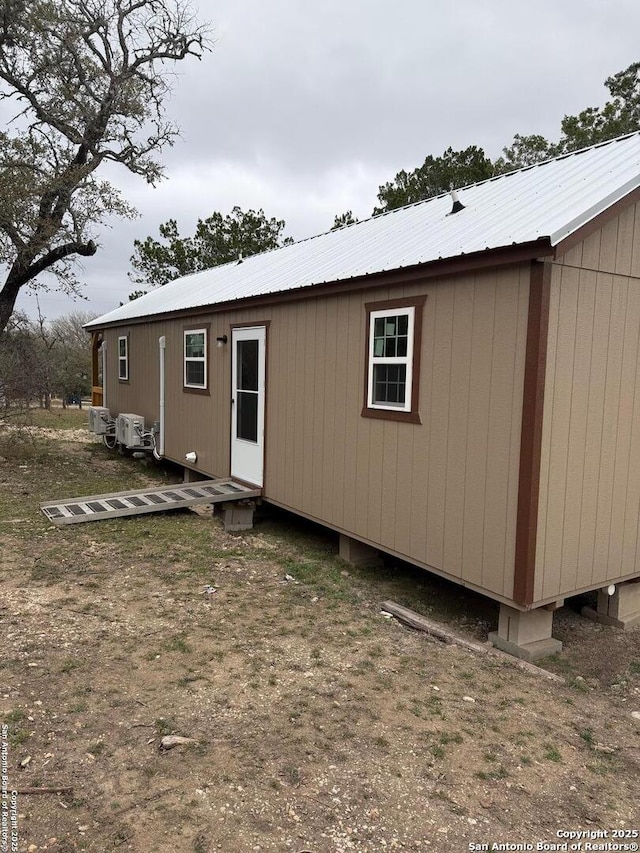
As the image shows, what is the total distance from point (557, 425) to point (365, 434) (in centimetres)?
182

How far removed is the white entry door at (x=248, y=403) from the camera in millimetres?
7094

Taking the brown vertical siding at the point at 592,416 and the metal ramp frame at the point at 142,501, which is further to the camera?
the metal ramp frame at the point at 142,501

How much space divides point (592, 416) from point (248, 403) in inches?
169

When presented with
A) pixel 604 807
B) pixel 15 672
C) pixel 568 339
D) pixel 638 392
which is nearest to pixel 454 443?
pixel 568 339

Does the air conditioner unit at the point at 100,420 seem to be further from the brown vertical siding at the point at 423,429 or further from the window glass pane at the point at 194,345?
the brown vertical siding at the point at 423,429

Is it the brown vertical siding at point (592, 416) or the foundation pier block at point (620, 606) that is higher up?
the brown vertical siding at point (592, 416)

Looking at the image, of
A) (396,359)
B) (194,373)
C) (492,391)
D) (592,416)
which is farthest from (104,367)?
(592,416)

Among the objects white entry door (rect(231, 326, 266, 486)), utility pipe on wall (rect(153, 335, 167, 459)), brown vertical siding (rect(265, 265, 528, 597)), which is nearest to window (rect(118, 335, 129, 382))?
utility pipe on wall (rect(153, 335, 167, 459))

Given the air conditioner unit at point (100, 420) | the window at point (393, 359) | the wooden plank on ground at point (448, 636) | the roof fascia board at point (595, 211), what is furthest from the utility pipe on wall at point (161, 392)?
the roof fascia board at point (595, 211)

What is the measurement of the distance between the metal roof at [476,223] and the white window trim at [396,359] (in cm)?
36

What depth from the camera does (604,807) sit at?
2.57 metres

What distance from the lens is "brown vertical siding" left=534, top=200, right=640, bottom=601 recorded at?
154 inches

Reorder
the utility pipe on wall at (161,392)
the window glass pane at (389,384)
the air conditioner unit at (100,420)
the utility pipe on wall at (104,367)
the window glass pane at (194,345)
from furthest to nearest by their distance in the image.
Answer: the utility pipe on wall at (104,367)
the air conditioner unit at (100,420)
the utility pipe on wall at (161,392)
the window glass pane at (194,345)
the window glass pane at (389,384)

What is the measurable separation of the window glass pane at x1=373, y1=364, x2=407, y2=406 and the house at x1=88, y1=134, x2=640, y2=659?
14 mm
